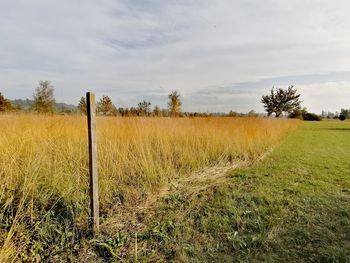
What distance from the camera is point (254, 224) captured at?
2.40 m

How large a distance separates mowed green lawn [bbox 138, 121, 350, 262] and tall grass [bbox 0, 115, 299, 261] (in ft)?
2.05

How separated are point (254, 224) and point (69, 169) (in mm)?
2115

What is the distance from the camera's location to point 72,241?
6.59ft

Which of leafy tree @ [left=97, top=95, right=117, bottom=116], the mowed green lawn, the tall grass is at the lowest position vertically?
the mowed green lawn

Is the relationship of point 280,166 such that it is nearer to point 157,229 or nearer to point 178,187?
point 178,187

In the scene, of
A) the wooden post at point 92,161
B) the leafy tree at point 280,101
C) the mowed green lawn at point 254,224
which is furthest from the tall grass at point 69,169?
the leafy tree at point 280,101

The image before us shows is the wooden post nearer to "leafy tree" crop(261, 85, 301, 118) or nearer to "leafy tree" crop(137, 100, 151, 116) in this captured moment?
"leafy tree" crop(137, 100, 151, 116)

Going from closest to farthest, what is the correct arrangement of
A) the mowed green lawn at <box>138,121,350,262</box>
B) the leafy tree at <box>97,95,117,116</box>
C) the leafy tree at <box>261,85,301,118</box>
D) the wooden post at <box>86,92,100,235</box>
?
the mowed green lawn at <box>138,121,350,262</box> → the wooden post at <box>86,92,100,235</box> → the leafy tree at <box>97,95,117,116</box> → the leafy tree at <box>261,85,301,118</box>

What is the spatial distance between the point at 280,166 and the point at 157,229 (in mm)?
3667

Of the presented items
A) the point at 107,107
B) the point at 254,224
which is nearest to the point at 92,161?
the point at 254,224

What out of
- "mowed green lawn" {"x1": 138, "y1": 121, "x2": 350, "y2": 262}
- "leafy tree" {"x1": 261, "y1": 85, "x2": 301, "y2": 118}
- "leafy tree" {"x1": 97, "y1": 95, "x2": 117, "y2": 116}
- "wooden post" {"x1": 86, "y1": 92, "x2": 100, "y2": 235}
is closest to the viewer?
"mowed green lawn" {"x1": 138, "y1": 121, "x2": 350, "y2": 262}

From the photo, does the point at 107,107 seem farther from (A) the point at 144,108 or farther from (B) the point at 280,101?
(B) the point at 280,101

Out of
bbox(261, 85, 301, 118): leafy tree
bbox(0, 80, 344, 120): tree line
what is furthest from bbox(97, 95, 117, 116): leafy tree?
bbox(261, 85, 301, 118): leafy tree

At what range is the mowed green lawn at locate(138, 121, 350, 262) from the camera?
77.7 inches
